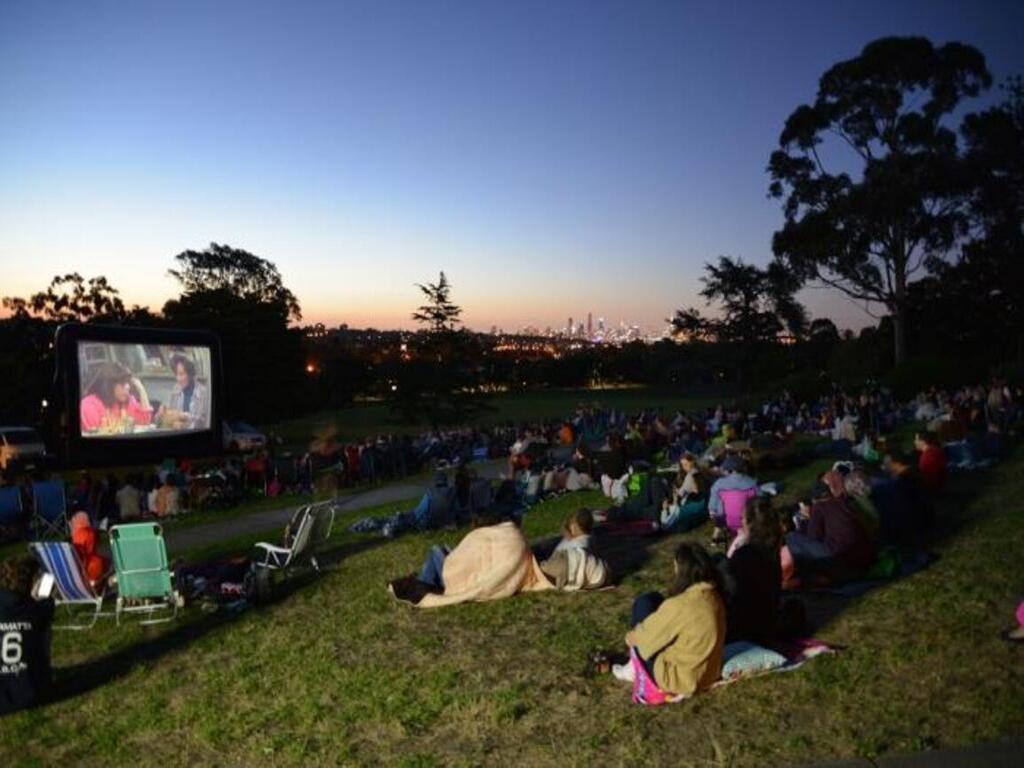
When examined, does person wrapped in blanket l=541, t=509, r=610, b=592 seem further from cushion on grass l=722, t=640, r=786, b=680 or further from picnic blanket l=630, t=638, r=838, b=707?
cushion on grass l=722, t=640, r=786, b=680

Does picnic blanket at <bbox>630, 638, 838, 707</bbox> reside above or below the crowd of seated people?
below

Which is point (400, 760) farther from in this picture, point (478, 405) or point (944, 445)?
point (478, 405)

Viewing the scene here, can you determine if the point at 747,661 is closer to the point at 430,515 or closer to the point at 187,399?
the point at 430,515

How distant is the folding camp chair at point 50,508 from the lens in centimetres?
1330

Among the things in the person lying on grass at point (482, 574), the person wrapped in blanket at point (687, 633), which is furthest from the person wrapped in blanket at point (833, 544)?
the person wrapped in blanket at point (687, 633)

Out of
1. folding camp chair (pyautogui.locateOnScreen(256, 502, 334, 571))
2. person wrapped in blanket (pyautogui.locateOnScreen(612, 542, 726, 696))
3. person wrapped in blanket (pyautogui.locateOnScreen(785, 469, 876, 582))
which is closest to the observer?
person wrapped in blanket (pyautogui.locateOnScreen(612, 542, 726, 696))

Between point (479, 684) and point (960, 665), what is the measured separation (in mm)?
2997

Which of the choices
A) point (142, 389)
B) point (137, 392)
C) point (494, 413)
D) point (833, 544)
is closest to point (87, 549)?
point (833, 544)

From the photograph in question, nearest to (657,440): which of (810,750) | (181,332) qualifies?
(181,332)

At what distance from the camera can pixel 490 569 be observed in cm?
720

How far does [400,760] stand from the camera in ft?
13.7

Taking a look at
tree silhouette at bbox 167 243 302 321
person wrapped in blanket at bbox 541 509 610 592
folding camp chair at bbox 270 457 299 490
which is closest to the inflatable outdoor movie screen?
folding camp chair at bbox 270 457 299 490

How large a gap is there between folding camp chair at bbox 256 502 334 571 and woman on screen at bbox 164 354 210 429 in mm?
13013

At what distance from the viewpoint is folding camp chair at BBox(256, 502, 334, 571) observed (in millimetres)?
8453
